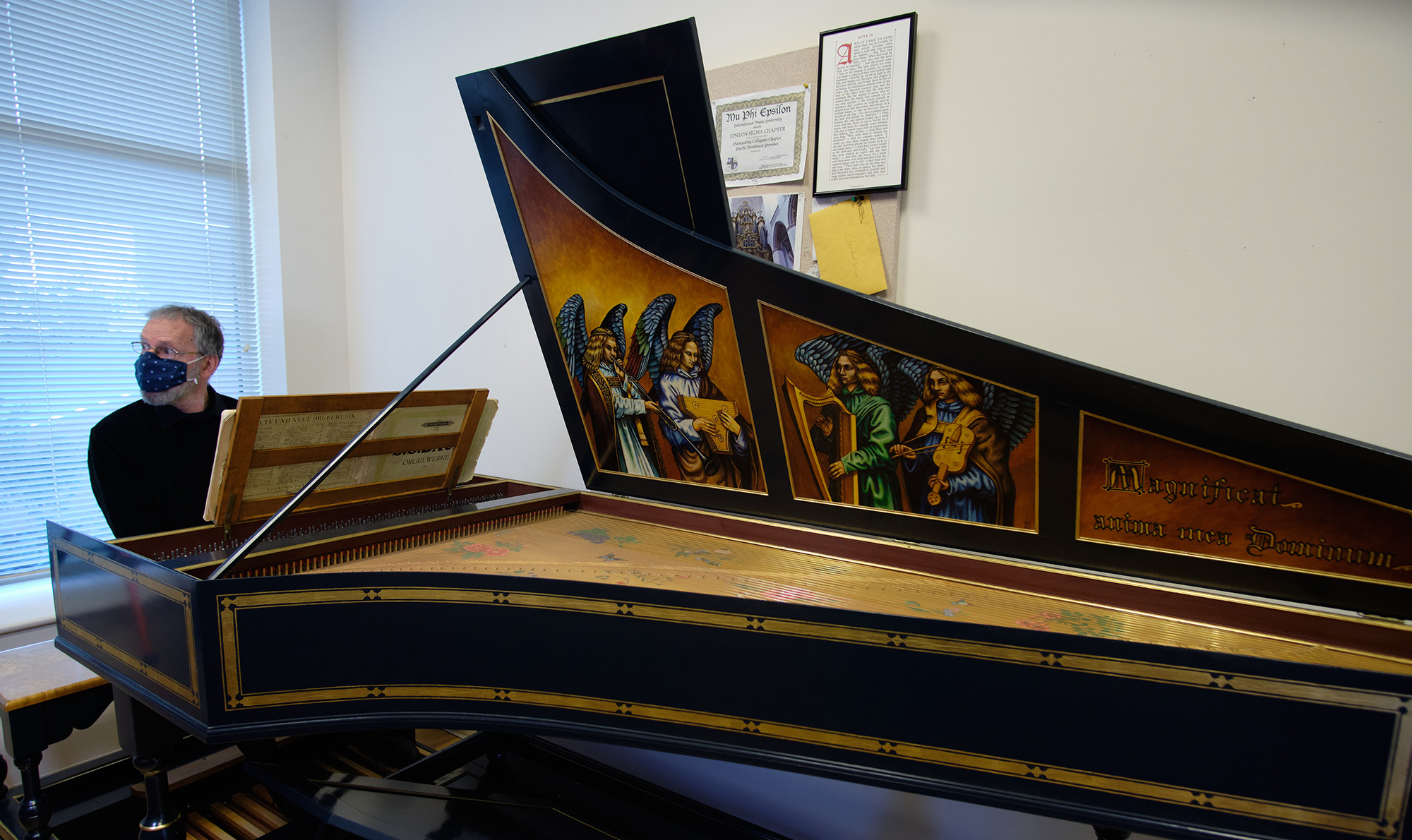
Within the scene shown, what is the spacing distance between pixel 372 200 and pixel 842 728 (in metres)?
3.23

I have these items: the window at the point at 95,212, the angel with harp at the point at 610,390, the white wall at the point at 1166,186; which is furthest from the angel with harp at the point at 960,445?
the window at the point at 95,212

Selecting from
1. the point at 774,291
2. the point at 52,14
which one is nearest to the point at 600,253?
the point at 774,291

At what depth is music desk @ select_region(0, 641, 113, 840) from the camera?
→ 1.71 m

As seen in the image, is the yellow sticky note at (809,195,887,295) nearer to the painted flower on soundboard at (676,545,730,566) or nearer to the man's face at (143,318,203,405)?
the painted flower on soundboard at (676,545,730,566)

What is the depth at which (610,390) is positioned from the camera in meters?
1.94

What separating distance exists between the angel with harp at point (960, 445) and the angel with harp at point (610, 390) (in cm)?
71

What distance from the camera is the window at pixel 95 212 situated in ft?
→ 8.77

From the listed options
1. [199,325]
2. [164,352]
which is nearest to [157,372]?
[164,352]

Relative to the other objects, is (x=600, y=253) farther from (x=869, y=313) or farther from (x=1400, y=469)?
(x=1400, y=469)

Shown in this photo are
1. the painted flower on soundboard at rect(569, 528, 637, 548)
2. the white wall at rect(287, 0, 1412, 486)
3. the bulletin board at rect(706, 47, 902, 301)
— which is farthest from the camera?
the bulletin board at rect(706, 47, 902, 301)

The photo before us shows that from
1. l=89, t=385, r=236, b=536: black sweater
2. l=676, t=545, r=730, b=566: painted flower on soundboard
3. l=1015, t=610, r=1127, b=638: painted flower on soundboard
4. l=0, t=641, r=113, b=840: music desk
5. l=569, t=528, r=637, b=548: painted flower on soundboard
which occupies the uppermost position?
l=89, t=385, r=236, b=536: black sweater

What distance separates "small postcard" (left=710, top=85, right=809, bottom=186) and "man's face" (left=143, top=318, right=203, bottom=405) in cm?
187

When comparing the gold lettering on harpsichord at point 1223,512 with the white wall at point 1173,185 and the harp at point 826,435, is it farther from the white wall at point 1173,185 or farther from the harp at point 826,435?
the white wall at point 1173,185

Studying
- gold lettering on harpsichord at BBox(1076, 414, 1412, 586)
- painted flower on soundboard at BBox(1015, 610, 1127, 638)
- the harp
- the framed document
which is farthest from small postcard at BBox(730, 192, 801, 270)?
painted flower on soundboard at BBox(1015, 610, 1127, 638)
